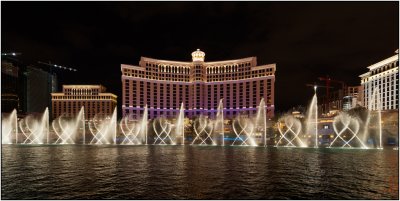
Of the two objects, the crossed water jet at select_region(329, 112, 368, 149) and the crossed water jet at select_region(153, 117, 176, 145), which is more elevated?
the crossed water jet at select_region(329, 112, 368, 149)

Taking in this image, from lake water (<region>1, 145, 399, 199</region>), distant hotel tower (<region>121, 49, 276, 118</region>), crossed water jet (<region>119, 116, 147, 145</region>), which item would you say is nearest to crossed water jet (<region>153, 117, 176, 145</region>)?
crossed water jet (<region>119, 116, 147, 145</region>)

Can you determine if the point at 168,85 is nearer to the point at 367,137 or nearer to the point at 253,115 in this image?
the point at 253,115

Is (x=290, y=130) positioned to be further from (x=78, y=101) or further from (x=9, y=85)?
(x=9, y=85)

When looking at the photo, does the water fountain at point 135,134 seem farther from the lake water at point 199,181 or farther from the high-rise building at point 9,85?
the high-rise building at point 9,85

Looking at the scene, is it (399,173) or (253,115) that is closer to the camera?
(399,173)

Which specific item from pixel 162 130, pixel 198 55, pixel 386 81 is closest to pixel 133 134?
pixel 162 130

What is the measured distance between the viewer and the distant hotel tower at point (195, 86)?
166 m

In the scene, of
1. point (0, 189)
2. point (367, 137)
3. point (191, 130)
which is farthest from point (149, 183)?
point (191, 130)

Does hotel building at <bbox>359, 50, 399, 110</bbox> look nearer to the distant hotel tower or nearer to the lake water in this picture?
the distant hotel tower

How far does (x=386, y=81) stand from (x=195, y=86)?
9298cm

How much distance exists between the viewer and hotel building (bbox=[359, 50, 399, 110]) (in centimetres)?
11631

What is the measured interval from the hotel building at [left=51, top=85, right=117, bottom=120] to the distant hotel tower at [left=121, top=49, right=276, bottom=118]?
36.7 meters

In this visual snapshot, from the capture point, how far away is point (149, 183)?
885 inches

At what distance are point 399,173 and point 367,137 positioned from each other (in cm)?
4870
